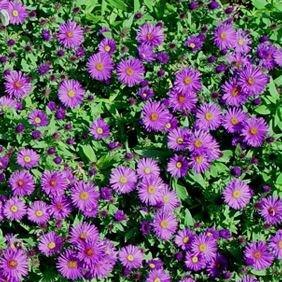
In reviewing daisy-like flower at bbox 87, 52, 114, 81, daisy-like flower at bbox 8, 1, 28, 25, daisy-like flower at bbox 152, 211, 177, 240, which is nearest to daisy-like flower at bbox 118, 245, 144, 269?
daisy-like flower at bbox 152, 211, 177, 240

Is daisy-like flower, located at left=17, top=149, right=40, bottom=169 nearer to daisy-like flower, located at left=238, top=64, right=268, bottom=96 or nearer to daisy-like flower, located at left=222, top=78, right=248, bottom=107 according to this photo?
daisy-like flower, located at left=222, top=78, right=248, bottom=107

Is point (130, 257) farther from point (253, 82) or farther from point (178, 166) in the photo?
point (253, 82)

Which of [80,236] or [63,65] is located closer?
[80,236]

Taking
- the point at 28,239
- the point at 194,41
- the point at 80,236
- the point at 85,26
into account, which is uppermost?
the point at 194,41

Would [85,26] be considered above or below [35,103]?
above

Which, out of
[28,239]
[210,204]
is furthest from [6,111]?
[210,204]

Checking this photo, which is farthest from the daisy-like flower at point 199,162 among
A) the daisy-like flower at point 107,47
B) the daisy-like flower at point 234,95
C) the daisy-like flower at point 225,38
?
the daisy-like flower at point 107,47

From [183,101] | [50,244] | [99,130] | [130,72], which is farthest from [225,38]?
[50,244]

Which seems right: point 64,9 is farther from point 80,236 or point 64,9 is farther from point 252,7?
point 80,236
